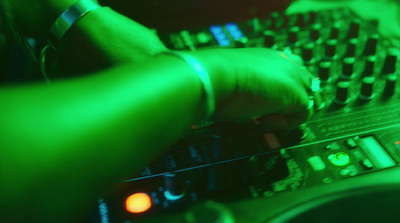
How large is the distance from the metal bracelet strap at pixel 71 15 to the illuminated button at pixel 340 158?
49cm

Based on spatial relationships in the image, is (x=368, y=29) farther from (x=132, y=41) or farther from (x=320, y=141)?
(x=132, y=41)

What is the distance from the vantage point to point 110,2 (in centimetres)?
92

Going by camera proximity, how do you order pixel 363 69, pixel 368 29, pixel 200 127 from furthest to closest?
pixel 368 29
pixel 363 69
pixel 200 127

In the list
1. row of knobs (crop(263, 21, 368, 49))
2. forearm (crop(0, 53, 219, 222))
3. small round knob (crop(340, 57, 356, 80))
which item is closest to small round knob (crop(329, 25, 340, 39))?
row of knobs (crop(263, 21, 368, 49))

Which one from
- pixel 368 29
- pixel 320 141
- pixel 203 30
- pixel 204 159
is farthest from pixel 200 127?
pixel 368 29

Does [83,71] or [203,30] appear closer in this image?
[83,71]

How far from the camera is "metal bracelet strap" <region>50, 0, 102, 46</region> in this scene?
2.56 ft

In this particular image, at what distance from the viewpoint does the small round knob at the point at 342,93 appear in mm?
685

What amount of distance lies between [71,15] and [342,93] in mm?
487

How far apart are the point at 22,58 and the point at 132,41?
0.68 ft

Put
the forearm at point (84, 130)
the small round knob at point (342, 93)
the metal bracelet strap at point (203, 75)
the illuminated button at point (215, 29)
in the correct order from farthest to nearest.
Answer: the illuminated button at point (215, 29)
the small round knob at point (342, 93)
the metal bracelet strap at point (203, 75)
the forearm at point (84, 130)

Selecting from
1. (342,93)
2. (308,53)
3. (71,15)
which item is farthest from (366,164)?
(71,15)

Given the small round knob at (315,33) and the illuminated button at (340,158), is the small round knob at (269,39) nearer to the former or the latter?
the small round knob at (315,33)

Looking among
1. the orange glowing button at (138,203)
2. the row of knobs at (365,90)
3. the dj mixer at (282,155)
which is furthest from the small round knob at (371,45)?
the orange glowing button at (138,203)
